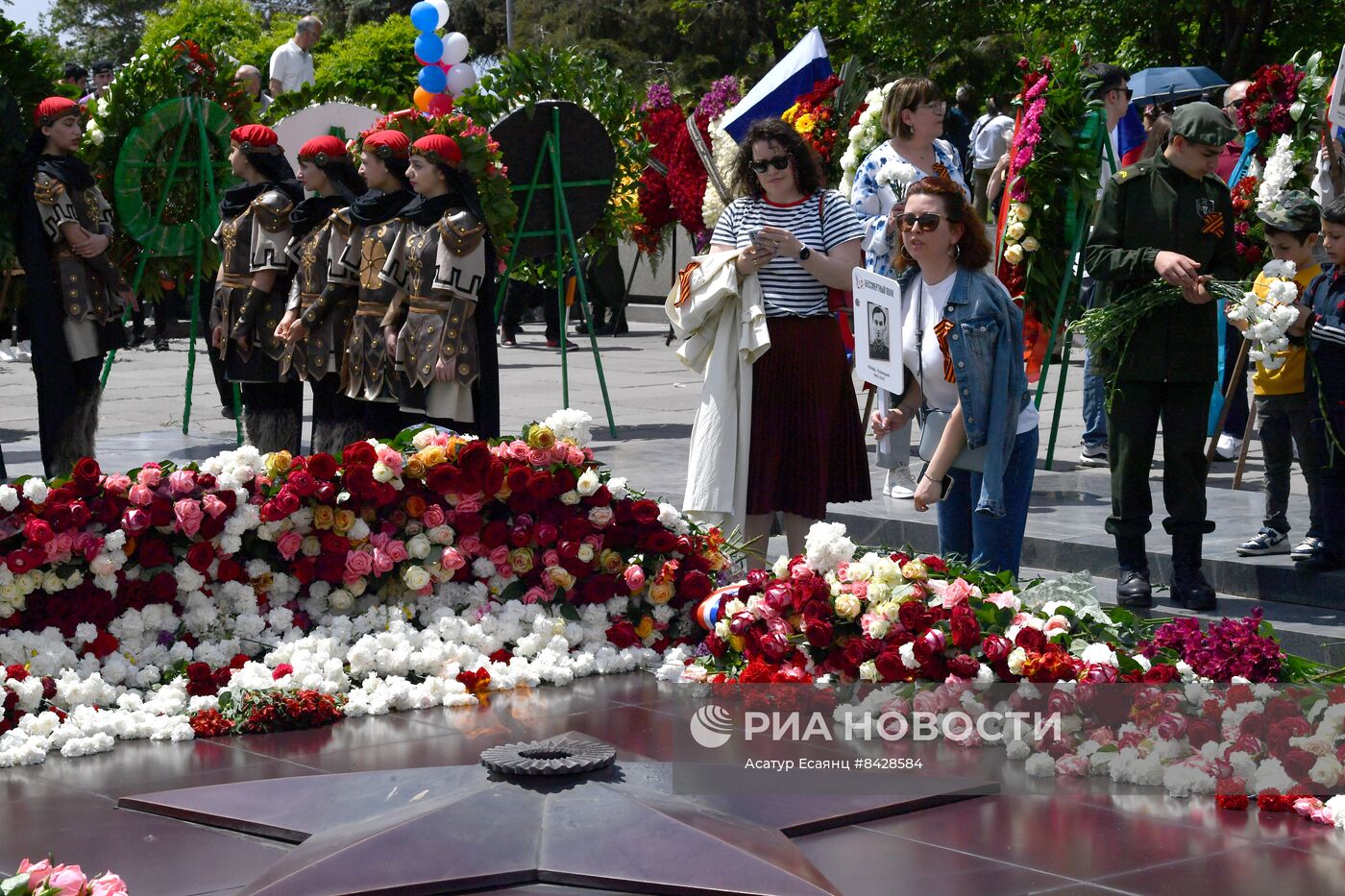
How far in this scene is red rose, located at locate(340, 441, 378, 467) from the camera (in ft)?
20.2

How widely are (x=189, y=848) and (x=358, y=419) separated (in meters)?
5.44

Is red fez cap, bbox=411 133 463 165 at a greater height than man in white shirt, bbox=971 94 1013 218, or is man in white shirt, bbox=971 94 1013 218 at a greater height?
man in white shirt, bbox=971 94 1013 218

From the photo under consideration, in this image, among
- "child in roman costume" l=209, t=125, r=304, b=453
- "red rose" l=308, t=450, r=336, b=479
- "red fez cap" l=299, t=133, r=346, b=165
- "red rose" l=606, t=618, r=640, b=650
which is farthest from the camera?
"child in roman costume" l=209, t=125, r=304, b=453

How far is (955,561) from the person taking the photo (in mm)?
5660

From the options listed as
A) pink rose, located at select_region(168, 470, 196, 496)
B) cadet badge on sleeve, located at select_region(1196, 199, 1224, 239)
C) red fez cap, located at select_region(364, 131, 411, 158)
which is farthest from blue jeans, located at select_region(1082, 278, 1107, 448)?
pink rose, located at select_region(168, 470, 196, 496)

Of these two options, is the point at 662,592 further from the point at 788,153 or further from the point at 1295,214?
the point at 1295,214

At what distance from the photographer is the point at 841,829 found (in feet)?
14.2

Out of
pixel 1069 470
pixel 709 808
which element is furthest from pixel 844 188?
pixel 709 808

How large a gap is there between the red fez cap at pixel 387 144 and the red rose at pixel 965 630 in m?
4.69

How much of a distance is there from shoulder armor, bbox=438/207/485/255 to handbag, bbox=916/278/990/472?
2925 mm

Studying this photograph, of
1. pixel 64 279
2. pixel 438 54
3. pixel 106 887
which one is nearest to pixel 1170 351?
pixel 106 887

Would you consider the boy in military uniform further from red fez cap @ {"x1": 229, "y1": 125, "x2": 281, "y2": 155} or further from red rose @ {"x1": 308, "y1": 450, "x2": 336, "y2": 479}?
red fez cap @ {"x1": 229, "y1": 125, "x2": 281, "y2": 155}

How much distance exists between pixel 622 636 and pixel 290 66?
38.5 ft

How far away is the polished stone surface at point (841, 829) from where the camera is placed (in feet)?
13.0
